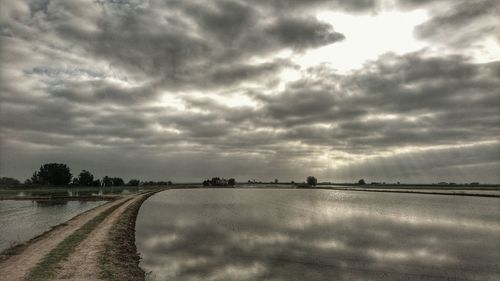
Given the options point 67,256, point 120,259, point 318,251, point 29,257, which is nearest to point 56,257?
point 67,256

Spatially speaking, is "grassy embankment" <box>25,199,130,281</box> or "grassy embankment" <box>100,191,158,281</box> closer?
"grassy embankment" <box>25,199,130,281</box>

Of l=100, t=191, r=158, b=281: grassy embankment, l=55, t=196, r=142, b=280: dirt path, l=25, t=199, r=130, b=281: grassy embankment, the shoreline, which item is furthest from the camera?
l=100, t=191, r=158, b=281: grassy embankment

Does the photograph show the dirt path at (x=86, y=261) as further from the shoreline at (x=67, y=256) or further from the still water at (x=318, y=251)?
the still water at (x=318, y=251)

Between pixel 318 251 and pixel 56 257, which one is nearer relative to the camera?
pixel 56 257

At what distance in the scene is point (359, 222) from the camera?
4391cm

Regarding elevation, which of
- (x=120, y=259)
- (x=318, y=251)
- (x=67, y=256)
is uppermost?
(x=67, y=256)

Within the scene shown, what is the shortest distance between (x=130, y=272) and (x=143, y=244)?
10486 mm

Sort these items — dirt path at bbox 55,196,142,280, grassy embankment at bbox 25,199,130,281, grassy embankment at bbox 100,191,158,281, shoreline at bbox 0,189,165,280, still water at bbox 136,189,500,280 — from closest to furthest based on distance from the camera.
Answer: grassy embankment at bbox 25,199,130,281 → dirt path at bbox 55,196,142,280 → shoreline at bbox 0,189,165,280 → grassy embankment at bbox 100,191,158,281 → still water at bbox 136,189,500,280

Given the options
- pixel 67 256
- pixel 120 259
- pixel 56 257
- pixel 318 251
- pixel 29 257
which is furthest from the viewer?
pixel 318 251

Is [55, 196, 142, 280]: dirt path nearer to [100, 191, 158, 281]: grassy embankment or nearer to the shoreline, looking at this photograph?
the shoreline

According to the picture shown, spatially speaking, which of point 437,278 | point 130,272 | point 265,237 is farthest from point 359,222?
point 130,272

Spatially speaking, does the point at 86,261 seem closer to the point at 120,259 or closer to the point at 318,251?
the point at 120,259

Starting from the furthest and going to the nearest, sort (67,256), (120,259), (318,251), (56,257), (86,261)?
(318,251)
(120,259)
(67,256)
(56,257)
(86,261)

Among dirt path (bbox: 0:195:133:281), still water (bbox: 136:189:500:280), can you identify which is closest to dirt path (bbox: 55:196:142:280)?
dirt path (bbox: 0:195:133:281)
